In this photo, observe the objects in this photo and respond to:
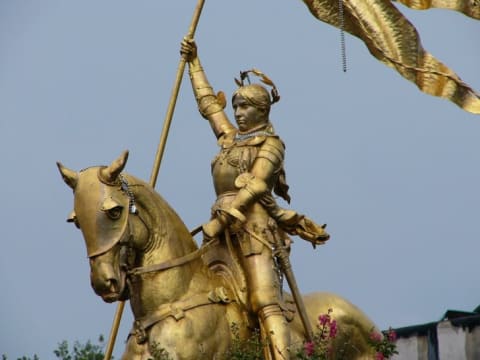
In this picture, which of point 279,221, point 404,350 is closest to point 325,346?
point 279,221

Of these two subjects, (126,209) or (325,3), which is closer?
(126,209)

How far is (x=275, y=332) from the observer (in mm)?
19531

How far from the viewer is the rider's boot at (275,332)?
63.8ft

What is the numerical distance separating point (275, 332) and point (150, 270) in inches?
57.8

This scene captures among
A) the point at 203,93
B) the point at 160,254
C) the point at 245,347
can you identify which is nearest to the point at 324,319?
the point at 245,347

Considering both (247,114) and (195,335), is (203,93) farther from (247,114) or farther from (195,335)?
(195,335)

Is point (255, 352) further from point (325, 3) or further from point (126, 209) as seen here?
point (325, 3)

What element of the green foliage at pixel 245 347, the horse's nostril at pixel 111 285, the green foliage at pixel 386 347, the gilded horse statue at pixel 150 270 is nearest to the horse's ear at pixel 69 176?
the gilded horse statue at pixel 150 270

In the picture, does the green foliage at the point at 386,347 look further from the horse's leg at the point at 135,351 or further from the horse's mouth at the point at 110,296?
the horse's mouth at the point at 110,296

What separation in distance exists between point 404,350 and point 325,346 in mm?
8908

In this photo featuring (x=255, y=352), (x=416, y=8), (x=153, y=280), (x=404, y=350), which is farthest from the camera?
(x=404, y=350)

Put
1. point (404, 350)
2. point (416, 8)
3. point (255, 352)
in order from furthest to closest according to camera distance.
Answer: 1. point (404, 350)
2. point (416, 8)
3. point (255, 352)

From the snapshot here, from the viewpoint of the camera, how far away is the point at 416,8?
21875 mm

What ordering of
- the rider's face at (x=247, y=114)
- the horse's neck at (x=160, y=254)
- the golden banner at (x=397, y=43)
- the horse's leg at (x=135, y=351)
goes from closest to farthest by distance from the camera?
the horse's leg at (x=135, y=351)
the horse's neck at (x=160, y=254)
the rider's face at (x=247, y=114)
the golden banner at (x=397, y=43)
